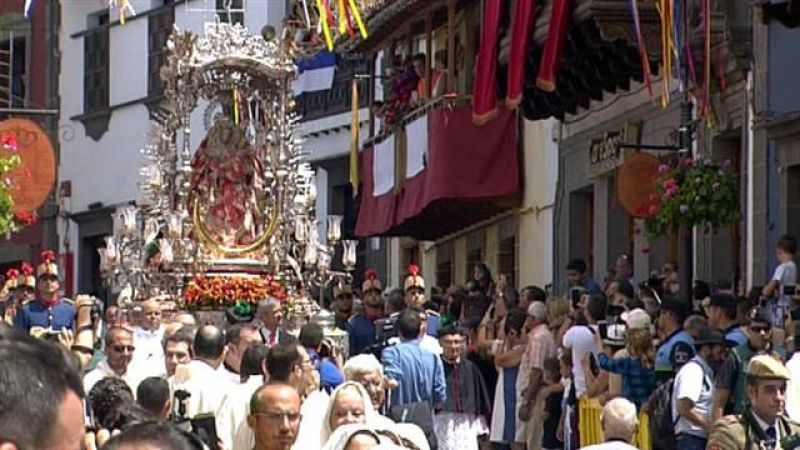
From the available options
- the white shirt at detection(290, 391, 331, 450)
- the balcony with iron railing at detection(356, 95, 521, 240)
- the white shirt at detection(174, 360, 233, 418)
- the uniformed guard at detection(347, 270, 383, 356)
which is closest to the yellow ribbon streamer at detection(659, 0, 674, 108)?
the uniformed guard at detection(347, 270, 383, 356)

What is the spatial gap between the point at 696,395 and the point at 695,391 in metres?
0.03

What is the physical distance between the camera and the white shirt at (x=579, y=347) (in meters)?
18.0

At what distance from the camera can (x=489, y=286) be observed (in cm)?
2841

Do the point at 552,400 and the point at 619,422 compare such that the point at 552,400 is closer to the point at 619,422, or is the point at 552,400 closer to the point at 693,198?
the point at 693,198

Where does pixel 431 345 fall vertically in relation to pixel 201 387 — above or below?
above

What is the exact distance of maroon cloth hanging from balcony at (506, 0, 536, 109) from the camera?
27.5 meters

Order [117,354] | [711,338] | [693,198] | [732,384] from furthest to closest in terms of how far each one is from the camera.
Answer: [693,198] < [711,338] < [732,384] < [117,354]

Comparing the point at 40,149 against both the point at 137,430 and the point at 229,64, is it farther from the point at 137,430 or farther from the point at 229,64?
the point at 137,430

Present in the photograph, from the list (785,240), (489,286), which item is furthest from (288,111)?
(785,240)

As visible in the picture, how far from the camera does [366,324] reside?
2164 cm

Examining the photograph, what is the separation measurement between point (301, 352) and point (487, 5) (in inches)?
710

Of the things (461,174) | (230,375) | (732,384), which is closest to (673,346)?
(732,384)

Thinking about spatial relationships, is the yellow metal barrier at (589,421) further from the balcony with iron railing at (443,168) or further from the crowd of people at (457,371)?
the balcony with iron railing at (443,168)

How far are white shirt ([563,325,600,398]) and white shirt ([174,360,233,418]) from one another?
5281 millimetres
